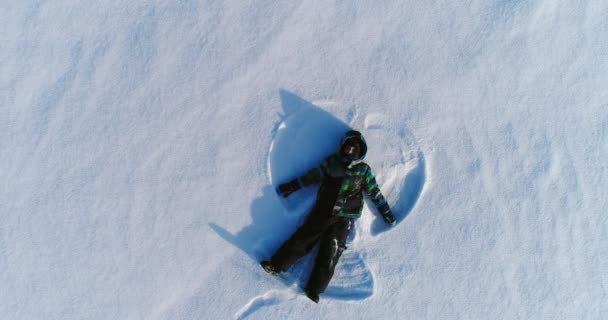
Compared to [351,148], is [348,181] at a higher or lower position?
lower

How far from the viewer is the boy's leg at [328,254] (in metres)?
2.83

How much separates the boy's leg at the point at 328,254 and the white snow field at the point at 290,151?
15cm

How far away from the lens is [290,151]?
9.57ft

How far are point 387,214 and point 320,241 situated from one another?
517 millimetres

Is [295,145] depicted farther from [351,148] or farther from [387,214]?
[387,214]

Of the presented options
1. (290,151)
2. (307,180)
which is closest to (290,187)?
(307,180)

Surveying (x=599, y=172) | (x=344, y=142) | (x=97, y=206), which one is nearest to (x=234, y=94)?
(x=344, y=142)

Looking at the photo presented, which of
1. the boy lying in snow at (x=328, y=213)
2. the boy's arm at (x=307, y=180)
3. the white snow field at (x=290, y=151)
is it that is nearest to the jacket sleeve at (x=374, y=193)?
the boy lying in snow at (x=328, y=213)

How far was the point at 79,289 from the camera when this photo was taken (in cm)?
292

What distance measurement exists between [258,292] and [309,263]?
433mm

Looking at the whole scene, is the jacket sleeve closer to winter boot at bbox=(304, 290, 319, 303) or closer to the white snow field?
the white snow field

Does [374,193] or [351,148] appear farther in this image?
[374,193]

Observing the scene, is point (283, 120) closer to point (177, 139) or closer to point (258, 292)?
point (177, 139)

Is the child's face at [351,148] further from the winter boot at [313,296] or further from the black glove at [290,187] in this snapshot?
the winter boot at [313,296]
